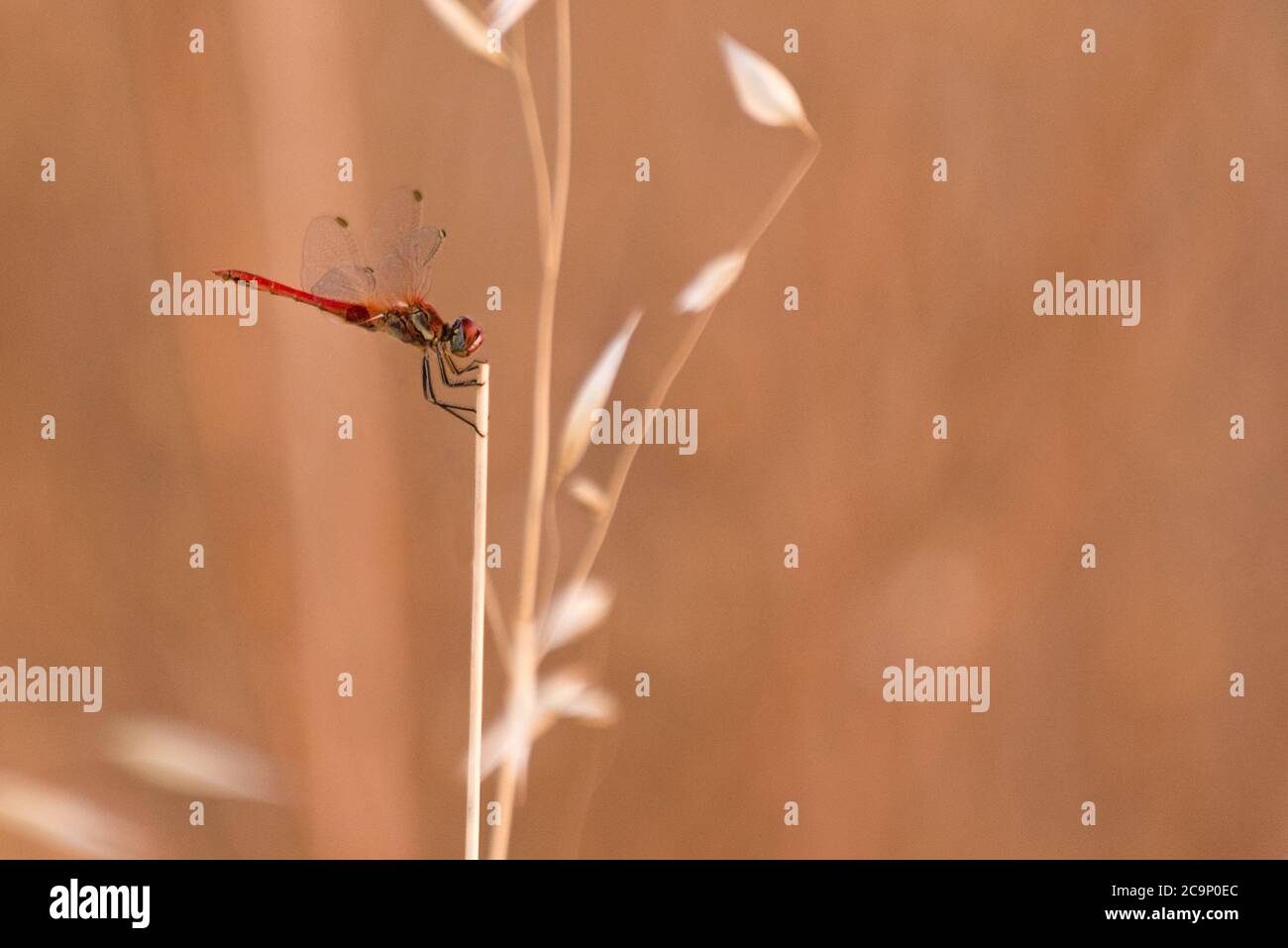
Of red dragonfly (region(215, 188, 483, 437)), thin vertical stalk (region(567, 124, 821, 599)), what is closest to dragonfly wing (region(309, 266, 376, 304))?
red dragonfly (region(215, 188, 483, 437))

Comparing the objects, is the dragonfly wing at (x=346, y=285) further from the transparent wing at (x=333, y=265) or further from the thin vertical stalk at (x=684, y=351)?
the thin vertical stalk at (x=684, y=351)

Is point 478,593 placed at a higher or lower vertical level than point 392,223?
lower

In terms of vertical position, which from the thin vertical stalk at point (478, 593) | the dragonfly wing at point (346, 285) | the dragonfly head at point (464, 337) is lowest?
the thin vertical stalk at point (478, 593)

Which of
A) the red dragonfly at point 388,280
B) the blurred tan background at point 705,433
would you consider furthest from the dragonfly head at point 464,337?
the blurred tan background at point 705,433

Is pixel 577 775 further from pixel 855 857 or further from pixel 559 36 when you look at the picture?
pixel 559 36

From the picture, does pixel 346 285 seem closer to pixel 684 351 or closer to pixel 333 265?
pixel 333 265

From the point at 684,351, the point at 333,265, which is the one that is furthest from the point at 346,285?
the point at 684,351

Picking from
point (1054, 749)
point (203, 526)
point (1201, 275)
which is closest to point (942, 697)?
point (1054, 749)
